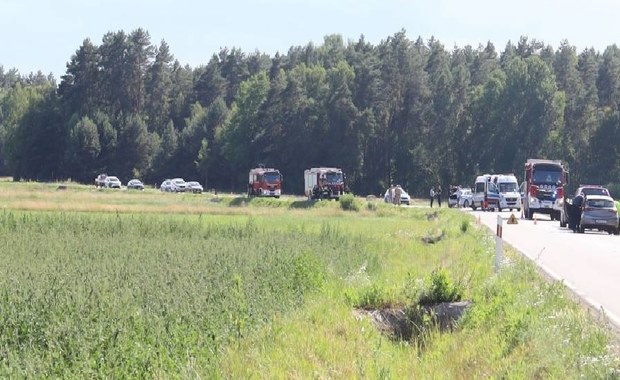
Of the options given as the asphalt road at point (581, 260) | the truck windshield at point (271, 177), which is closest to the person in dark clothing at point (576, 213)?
the asphalt road at point (581, 260)

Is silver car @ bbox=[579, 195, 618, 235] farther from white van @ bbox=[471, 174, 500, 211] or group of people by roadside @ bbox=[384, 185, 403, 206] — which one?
group of people by roadside @ bbox=[384, 185, 403, 206]

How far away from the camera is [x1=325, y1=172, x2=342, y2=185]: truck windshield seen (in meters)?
76.6

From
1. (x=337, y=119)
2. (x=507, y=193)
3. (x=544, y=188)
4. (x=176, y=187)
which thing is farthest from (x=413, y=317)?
(x=337, y=119)

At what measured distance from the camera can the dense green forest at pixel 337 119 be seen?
105938 mm

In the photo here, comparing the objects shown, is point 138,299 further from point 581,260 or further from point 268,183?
point 268,183

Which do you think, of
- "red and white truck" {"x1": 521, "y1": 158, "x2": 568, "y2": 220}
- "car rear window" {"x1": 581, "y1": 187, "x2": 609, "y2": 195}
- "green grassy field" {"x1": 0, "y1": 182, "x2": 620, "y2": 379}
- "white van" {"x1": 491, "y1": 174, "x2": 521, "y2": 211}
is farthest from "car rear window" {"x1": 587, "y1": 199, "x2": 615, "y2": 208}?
"white van" {"x1": 491, "y1": 174, "x2": 521, "y2": 211}

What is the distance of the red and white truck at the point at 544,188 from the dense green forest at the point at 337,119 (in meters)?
48.2

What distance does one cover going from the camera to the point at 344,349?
524 inches

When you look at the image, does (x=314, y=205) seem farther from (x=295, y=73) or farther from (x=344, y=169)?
(x=295, y=73)

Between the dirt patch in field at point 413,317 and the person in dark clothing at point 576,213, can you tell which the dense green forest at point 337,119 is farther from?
the dirt patch in field at point 413,317

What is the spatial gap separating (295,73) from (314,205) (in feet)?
183

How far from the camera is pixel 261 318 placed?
14.1m

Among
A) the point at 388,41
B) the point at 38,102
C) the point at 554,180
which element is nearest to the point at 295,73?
the point at 388,41

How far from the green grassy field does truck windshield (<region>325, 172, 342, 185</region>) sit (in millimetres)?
53547
